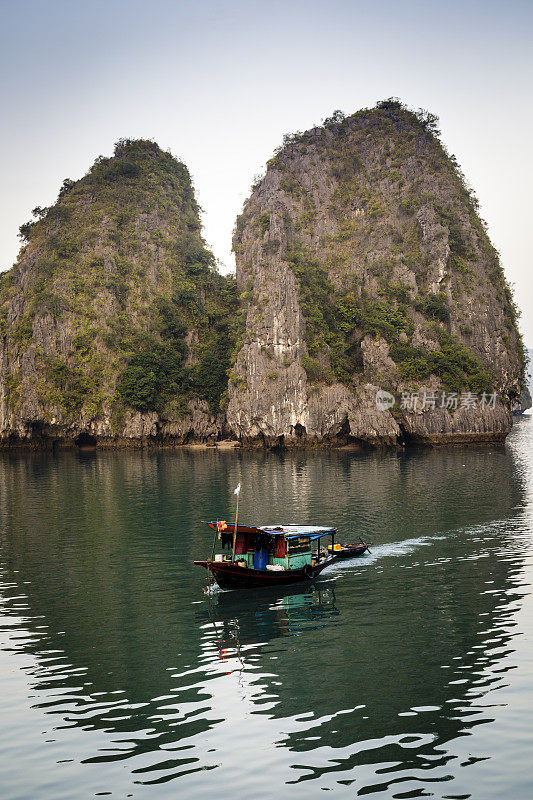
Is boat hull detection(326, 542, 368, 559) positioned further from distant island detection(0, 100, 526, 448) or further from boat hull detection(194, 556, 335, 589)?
distant island detection(0, 100, 526, 448)

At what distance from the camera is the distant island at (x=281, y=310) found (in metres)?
75.6

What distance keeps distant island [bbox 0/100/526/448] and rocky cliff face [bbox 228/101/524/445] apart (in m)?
0.26

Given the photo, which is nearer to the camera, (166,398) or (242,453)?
(242,453)

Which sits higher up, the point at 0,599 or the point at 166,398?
the point at 166,398

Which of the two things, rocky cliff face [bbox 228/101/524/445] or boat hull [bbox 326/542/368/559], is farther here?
rocky cliff face [bbox 228/101/524/445]

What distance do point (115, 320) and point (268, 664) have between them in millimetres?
77846

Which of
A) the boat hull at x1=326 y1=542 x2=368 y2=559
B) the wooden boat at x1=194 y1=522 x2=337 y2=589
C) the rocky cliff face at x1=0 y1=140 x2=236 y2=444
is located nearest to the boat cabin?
the wooden boat at x1=194 y1=522 x2=337 y2=589

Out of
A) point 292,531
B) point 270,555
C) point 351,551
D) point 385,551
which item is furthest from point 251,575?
point 385,551

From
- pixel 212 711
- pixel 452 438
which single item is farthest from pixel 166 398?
pixel 212 711

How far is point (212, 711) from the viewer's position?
43.9ft

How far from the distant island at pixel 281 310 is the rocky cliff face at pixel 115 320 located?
25 centimetres

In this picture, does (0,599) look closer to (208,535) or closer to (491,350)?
(208,535)

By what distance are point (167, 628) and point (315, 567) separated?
6803 mm

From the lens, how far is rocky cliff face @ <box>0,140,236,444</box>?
3265 inches
